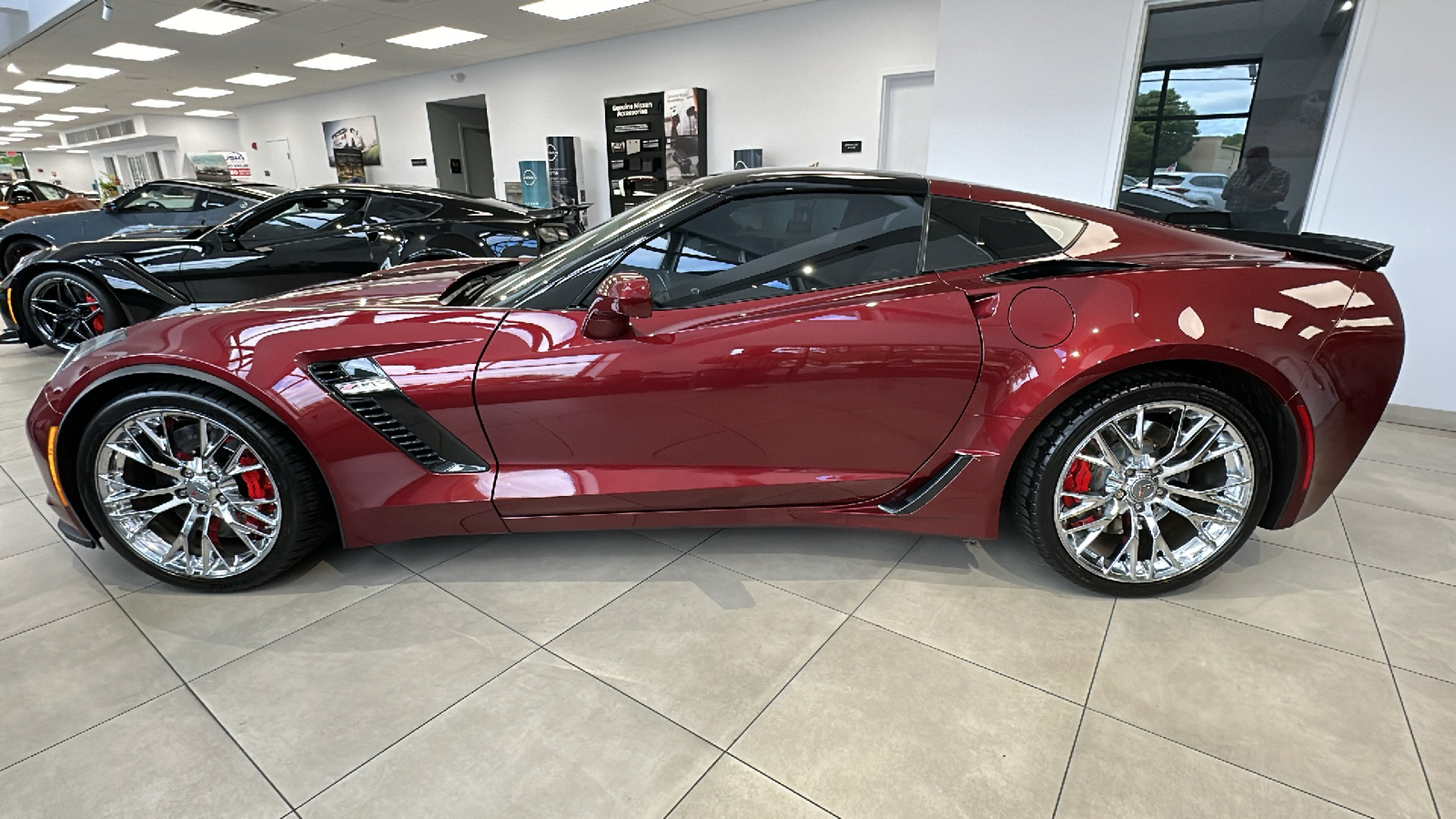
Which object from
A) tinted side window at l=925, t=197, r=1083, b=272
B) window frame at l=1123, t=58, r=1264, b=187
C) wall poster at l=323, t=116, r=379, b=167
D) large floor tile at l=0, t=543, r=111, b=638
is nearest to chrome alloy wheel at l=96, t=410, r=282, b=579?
large floor tile at l=0, t=543, r=111, b=638

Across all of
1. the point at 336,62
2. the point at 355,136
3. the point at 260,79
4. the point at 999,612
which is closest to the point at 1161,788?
the point at 999,612

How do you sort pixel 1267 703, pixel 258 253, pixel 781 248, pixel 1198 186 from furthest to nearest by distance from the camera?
pixel 1198 186 → pixel 258 253 → pixel 781 248 → pixel 1267 703

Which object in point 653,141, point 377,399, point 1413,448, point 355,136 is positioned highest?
point 355,136

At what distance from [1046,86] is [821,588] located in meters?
3.81

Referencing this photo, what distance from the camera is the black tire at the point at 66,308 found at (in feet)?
14.0

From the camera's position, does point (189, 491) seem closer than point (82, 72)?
Yes

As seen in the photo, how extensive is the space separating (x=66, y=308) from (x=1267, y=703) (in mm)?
6466

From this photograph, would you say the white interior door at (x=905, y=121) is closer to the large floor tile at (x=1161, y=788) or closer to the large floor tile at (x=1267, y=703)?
the large floor tile at (x=1267, y=703)

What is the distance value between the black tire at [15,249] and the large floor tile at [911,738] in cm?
869

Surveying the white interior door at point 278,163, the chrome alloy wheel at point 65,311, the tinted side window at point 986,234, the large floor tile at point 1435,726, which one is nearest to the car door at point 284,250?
the chrome alloy wheel at point 65,311

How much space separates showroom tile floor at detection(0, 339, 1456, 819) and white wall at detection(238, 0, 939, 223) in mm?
5910

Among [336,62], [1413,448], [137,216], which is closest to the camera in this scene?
[1413,448]

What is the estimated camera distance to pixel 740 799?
4.21ft

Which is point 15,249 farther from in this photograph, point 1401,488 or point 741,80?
point 1401,488
